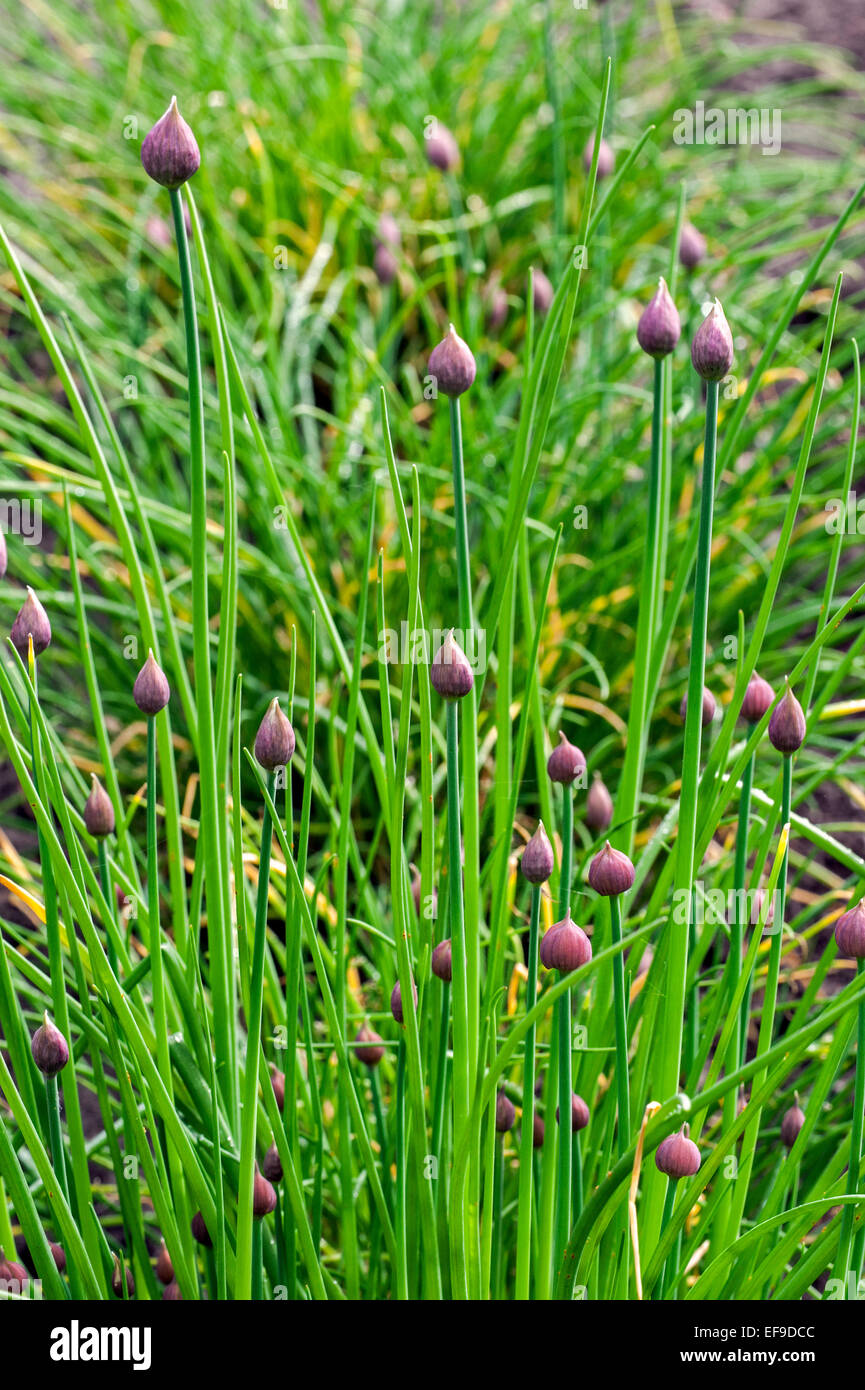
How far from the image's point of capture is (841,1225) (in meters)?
0.91

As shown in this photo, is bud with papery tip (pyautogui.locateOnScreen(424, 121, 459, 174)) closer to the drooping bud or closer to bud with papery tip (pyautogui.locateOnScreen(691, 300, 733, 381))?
bud with papery tip (pyautogui.locateOnScreen(691, 300, 733, 381))

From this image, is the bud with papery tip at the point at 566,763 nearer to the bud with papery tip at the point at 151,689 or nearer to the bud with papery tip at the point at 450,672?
the bud with papery tip at the point at 450,672

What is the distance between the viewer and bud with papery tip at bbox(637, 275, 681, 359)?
0.84 metres

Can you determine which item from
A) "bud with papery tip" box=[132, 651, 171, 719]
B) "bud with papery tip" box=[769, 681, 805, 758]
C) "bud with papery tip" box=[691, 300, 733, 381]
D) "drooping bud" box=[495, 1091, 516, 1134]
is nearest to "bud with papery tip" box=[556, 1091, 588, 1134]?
"drooping bud" box=[495, 1091, 516, 1134]

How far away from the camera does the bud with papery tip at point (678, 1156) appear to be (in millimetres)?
834

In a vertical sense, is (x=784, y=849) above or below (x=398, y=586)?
below

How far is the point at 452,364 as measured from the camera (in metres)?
0.85

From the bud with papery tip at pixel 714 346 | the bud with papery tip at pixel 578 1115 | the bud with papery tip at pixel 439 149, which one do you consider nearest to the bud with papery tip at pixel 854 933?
the bud with papery tip at pixel 578 1115

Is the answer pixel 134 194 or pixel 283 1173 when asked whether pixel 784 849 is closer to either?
pixel 283 1173

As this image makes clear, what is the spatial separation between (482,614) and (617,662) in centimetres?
27

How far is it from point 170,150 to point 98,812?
43cm

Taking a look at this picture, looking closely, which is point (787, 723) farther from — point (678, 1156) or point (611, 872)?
point (678, 1156)
